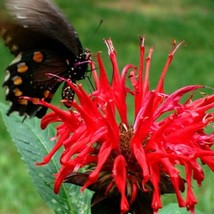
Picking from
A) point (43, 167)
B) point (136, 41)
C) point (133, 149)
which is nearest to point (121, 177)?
point (133, 149)

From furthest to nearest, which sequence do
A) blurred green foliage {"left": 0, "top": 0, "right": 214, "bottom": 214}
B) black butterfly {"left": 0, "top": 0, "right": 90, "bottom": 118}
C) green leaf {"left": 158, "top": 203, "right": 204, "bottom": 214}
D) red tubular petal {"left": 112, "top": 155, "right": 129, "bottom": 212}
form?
blurred green foliage {"left": 0, "top": 0, "right": 214, "bottom": 214} → black butterfly {"left": 0, "top": 0, "right": 90, "bottom": 118} → green leaf {"left": 158, "top": 203, "right": 204, "bottom": 214} → red tubular petal {"left": 112, "top": 155, "right": 129, "bottom": 212}

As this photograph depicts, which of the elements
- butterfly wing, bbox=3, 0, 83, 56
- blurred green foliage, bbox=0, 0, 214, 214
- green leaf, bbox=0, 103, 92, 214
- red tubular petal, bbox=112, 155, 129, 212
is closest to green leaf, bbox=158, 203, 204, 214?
green leaf, bbox=0, 103, 92, 214

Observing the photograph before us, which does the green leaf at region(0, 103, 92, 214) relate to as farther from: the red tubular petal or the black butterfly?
the red tubular petal

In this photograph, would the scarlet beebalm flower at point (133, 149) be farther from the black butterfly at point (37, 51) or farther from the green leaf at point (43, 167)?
the black butterfly at point (37, 51)

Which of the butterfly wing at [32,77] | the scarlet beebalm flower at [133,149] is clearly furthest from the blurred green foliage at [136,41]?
the scarlet beebalm flower at [133,149]

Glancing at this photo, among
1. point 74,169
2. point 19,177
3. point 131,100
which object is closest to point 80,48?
point 74,169

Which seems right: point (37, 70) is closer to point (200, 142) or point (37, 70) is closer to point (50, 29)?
point (50, 29)

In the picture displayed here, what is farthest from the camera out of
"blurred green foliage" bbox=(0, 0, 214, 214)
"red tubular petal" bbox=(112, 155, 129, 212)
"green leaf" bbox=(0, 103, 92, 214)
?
"blurred green foliage" bbox=(0, 0, 214, 214)
